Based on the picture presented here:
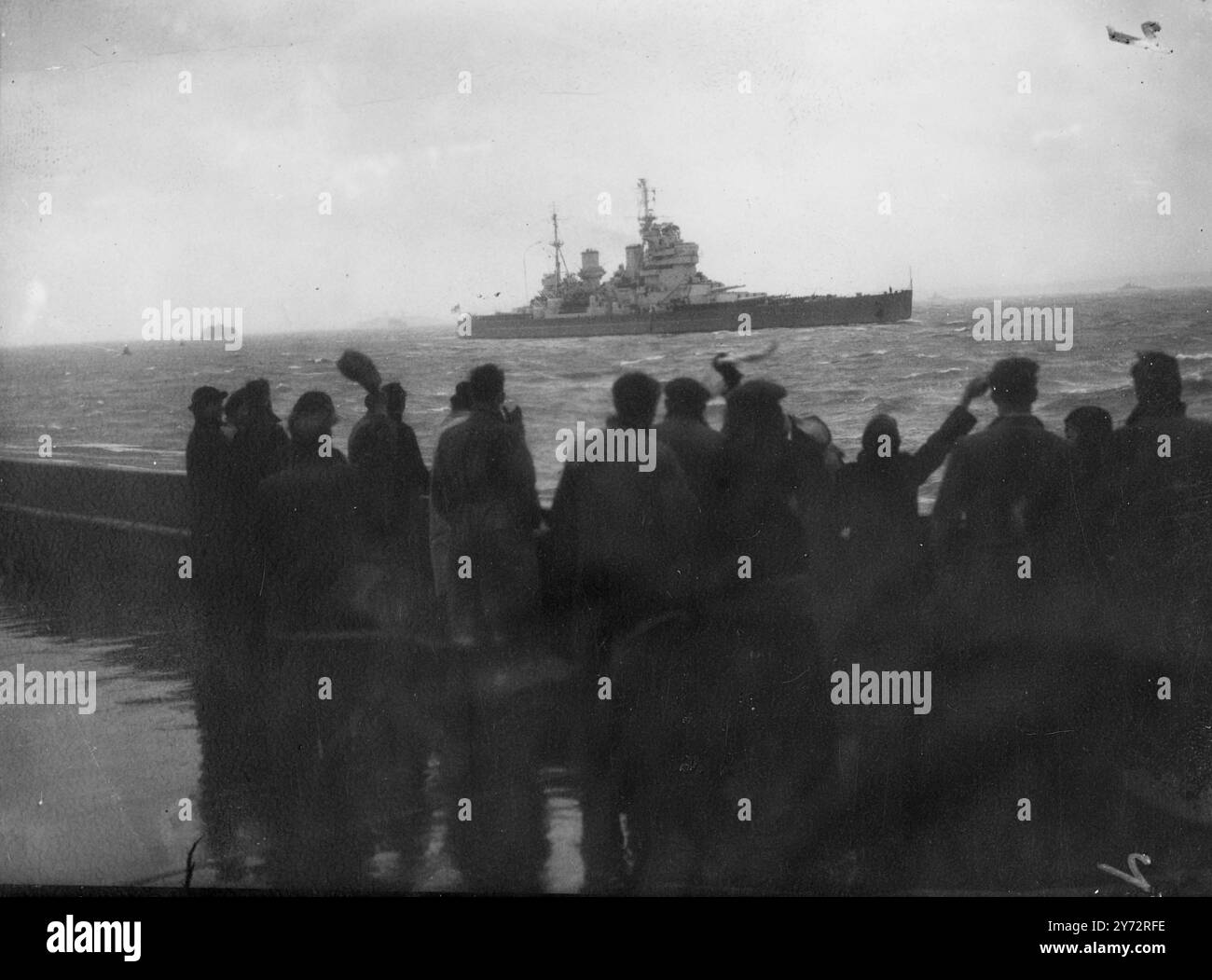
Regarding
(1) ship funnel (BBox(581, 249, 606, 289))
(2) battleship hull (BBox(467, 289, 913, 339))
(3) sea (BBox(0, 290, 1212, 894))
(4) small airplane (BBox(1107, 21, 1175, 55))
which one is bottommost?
(3) sea (BBox(0, 290, 1212, 894))

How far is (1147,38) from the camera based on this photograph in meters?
3.05

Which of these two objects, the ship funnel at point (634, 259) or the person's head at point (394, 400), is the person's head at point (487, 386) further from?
the ship funnel at point (634, 259)

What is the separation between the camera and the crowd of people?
298 centimetres

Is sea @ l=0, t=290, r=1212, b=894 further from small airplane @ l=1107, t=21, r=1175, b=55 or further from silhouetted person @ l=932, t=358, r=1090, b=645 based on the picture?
small airplane @ l=1107, t=21, r=1175, b=55

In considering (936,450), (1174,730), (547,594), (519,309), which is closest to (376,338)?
(519,309)

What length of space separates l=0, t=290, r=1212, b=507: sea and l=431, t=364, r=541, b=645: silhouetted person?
0.05 m

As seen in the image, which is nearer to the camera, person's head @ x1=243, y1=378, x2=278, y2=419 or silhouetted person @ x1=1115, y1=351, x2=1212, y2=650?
silhouetted person @ x1=1115, y1=351, x2=1212, y2=650

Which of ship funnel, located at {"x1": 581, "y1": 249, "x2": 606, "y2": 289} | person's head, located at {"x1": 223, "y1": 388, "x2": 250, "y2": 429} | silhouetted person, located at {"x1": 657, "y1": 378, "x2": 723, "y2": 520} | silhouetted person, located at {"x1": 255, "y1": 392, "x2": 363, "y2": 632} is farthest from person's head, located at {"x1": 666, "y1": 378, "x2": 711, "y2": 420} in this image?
person's head, located at {"x1": 223, "y1": 388, "x2": 250, "y2": 429}

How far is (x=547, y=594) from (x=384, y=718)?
603 millimetres

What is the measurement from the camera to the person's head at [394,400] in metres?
3.05

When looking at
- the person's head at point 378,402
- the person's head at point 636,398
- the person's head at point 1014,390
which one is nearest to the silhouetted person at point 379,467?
the person's head at point 378,402

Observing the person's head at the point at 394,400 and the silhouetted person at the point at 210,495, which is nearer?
the person's head at the point at 394,400

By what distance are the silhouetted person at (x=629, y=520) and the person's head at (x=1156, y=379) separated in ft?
4.18

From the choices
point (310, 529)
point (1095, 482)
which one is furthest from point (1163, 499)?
point (310, 529)
